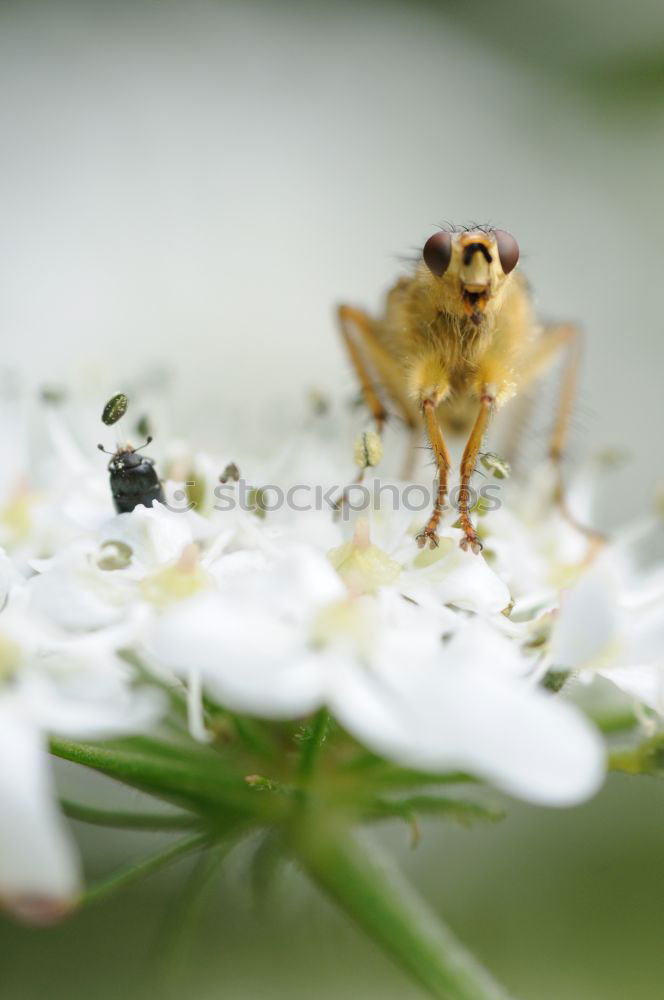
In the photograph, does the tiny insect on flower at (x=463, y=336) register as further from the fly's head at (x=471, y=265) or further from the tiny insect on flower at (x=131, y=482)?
the tiny insect on flower at (x=131, y=482)

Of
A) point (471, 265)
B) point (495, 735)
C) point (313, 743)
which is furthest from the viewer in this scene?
point (471, 265)

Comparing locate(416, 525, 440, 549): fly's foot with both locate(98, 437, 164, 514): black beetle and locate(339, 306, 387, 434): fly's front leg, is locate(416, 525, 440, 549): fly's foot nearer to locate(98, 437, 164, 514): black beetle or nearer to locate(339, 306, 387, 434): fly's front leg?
locate(98, 437, 164, 514): black beetle

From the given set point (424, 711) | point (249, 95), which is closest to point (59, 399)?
point (424, 711)

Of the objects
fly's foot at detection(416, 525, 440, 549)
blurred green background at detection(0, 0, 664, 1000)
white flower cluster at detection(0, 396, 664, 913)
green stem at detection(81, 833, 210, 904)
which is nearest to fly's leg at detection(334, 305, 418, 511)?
white flower cluster at detection(0, 396, 664, 913)

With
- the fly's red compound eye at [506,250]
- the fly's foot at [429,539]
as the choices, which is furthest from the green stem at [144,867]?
the fly's red compound eye at [506,250]

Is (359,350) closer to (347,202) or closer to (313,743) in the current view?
(313,743)

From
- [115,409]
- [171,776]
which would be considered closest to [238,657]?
[171,776]
